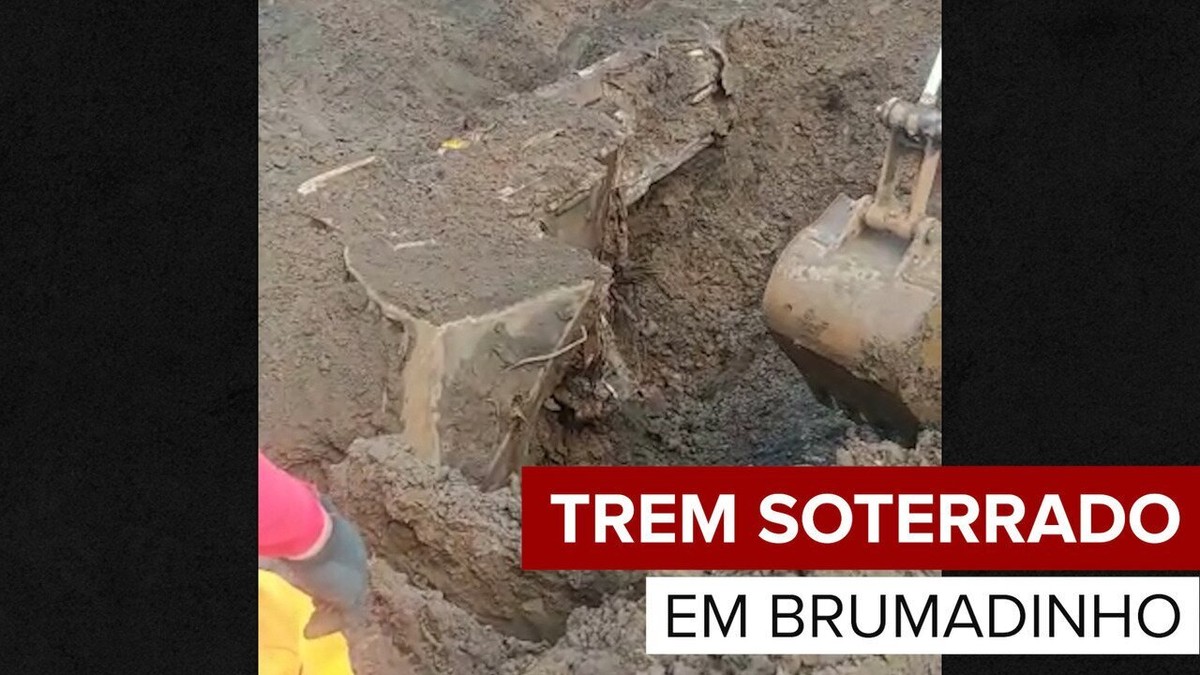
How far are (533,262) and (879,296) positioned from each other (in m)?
0.90

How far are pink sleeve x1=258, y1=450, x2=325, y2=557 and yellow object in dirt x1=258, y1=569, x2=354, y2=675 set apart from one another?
68 mm

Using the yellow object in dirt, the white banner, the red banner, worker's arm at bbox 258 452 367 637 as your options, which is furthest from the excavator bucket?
the yellow object in dirt

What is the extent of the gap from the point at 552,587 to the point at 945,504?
3.08 feet

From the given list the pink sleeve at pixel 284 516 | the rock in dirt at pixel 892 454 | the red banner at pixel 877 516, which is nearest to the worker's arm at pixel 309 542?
the pink sleeve at pixel 284 516

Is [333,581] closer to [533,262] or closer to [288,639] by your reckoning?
[288,639]

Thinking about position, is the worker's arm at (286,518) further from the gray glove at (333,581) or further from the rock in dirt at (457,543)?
the rock in dirt at (457,543)

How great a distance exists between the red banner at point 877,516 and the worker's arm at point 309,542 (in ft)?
1.54

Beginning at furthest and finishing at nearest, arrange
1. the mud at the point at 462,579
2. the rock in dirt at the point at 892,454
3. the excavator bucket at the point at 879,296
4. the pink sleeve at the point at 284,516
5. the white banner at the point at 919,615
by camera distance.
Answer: the excavator bucket at the point at 879,296
the rock in dirt at the point at 892,454
the mud at the point at 462,579
the pink sleeve at the point at 284,516
the white banner at the point at 919,615

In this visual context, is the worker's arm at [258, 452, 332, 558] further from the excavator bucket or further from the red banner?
the excavator bucket

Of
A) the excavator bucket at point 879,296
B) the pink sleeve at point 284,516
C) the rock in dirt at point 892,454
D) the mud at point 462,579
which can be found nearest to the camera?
the pink sleeve at point 284,516

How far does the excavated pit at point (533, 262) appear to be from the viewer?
126 inches

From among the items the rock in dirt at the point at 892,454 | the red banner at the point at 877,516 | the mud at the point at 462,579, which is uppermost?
the red banner at the point at 877,516

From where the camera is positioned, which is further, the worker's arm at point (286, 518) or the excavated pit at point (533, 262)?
the excavated pit at point (533, 262)

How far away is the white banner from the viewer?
275 cm
